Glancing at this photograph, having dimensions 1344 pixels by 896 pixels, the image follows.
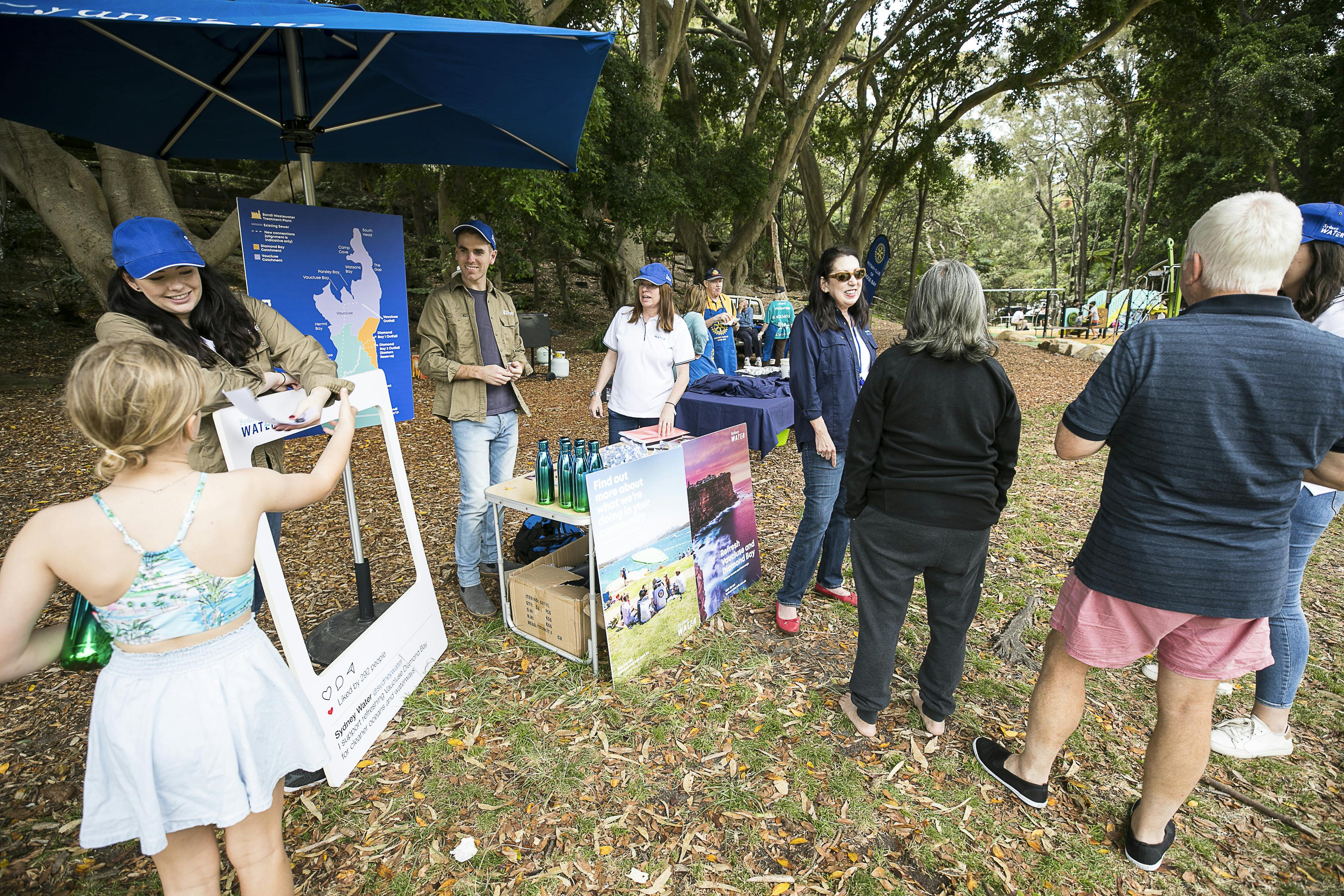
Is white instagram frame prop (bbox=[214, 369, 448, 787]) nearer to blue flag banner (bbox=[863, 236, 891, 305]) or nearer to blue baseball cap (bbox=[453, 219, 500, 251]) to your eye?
blue baseball cap (bbox=[453, 219, 500, 251])

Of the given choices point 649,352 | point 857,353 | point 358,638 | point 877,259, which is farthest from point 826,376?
point 877,259

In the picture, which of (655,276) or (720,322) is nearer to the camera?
(655,276)

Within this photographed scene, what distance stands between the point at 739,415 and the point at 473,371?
255 centimetres

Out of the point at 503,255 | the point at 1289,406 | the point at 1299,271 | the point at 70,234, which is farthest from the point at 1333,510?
the point at 503,255

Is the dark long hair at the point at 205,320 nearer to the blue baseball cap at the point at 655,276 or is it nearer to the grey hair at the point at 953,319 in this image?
the blue baseball cap at the point at 655,276

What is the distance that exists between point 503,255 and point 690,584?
10.1 metres

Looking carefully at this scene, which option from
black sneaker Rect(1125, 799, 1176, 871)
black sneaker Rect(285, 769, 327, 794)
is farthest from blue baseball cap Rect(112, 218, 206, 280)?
black sneaker Rect(1125, 799, 1176, 871)

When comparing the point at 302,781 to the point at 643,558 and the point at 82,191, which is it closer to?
the point at 643,558

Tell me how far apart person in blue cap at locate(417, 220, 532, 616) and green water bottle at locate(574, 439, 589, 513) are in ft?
2.00

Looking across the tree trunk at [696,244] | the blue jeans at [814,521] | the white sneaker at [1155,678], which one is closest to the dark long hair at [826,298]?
the blue jeans at [814,521]

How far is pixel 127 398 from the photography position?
131 cm

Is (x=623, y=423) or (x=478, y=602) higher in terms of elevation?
(x=623, y=423)

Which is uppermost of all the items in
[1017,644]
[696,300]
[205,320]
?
[696,300]

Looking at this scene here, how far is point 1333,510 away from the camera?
252 cm
